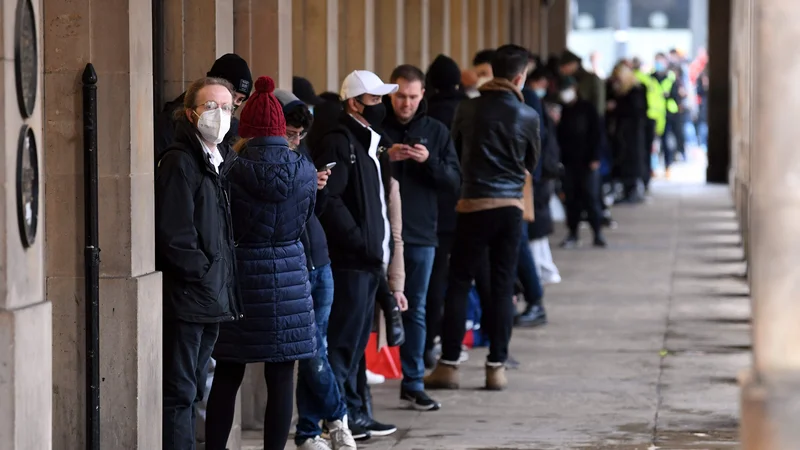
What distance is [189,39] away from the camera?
8805 mm

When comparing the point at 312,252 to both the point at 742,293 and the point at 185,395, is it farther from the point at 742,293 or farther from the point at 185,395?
the point at 742,293

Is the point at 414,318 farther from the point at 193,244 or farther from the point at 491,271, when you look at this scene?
the point at 193,244

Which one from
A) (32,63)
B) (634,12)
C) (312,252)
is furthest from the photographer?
(634,12)

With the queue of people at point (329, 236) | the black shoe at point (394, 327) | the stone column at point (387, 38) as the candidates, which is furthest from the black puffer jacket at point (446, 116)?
the stone column at point (387, 38)

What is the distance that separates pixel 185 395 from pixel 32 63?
1759mm

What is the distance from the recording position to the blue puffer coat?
289 inches

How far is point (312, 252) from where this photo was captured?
26.6 feet

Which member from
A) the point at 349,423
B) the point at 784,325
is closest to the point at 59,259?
the point at 349,423

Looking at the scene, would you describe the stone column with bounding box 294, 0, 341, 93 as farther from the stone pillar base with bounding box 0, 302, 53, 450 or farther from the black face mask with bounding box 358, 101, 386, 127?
the stone pillar base with bounding box 0, 302, 53, 450

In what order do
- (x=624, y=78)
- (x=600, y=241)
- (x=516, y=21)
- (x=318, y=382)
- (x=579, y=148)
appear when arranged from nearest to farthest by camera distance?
1. (x=318, y=382)
2. (x=579, y=148)
3. (x=600, y=241)
4. (x=624, y=78)
5. (x=516, y=21)

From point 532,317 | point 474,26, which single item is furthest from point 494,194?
point 474,26

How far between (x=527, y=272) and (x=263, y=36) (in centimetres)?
398

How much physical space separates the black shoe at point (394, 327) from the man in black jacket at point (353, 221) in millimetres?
252

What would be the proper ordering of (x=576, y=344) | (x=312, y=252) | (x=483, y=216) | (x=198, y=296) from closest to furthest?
(x=198, y=296) → (x=312, y=252) → (x=483, y=216) → (x=576, y=344)
